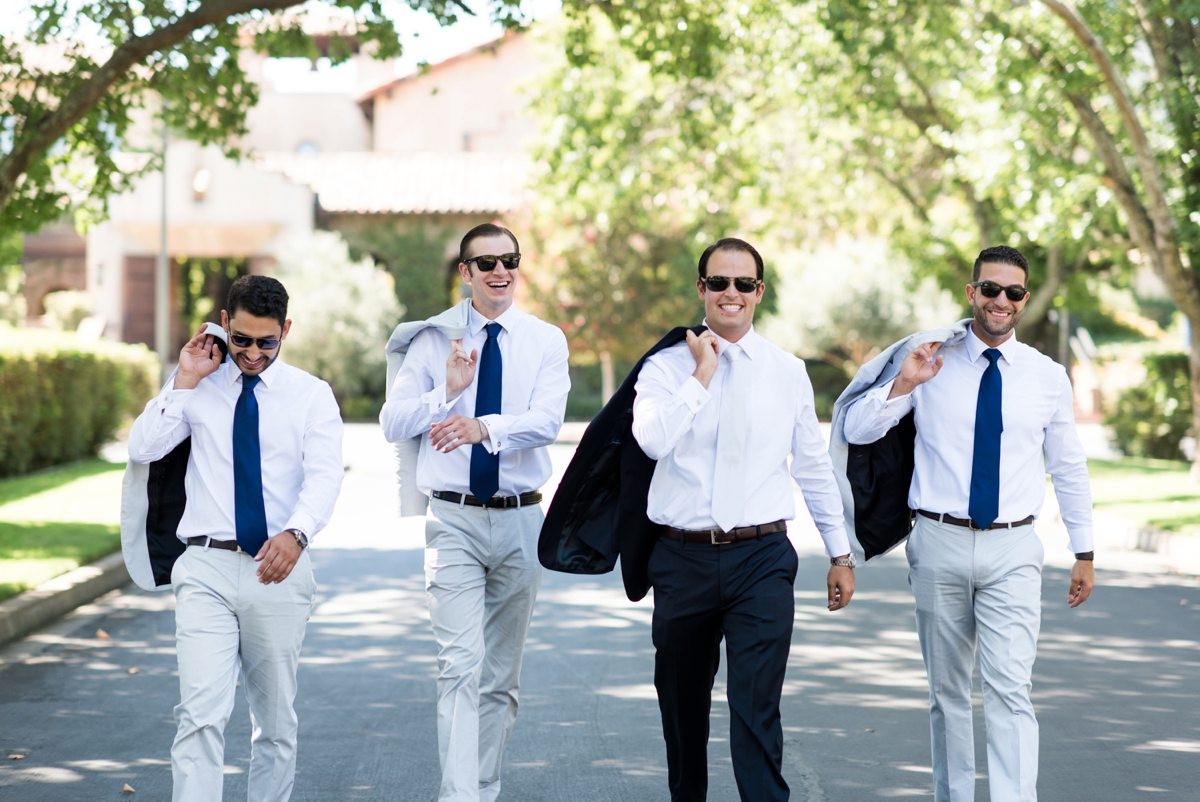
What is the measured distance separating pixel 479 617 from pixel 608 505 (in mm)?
643

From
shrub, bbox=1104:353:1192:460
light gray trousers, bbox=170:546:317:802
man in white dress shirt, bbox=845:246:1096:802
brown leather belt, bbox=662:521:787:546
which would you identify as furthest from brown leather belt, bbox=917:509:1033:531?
shrub, bbox=1104:353:1192:460

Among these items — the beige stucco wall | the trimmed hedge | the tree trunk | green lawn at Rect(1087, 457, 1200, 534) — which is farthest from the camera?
the beige stucco wall

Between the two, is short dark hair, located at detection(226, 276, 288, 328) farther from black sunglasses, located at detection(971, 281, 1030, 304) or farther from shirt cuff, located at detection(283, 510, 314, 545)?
black sunglasses, located at detection(971, 281, 1030, 304)

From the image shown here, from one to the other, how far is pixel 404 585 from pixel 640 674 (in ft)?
11.5

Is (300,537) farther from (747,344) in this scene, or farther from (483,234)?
(747,344)

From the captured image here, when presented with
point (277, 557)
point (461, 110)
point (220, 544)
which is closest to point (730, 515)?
point (277, 557)

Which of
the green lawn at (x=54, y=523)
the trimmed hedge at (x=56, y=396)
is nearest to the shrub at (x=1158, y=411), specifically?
the green lawn at (x=54, y=523)

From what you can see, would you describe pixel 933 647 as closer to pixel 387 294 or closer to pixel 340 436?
pixel 340 436

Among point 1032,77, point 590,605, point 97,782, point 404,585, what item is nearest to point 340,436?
point 97,782

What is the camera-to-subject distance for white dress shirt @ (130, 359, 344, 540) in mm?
4562

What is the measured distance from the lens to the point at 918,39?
19.2 m

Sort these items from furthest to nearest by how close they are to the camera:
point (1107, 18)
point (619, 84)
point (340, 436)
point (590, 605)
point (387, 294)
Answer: point (387, 294) → point (619, 84) → point (1107, 18) → point (590, 605) → point (340, 436)

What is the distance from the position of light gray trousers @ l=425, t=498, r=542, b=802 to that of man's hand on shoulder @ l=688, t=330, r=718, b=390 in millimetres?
1054

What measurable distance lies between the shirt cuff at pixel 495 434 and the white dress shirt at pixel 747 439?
56 cm
